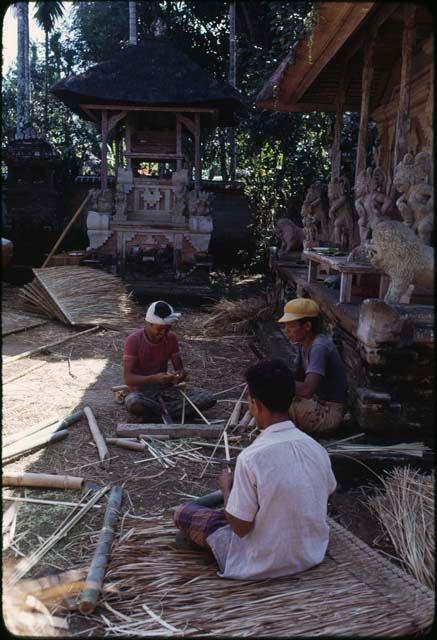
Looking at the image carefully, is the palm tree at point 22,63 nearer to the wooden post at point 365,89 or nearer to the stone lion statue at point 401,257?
the wooden post at point 365,89

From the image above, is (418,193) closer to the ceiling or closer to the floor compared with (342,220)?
closer to the ceiling

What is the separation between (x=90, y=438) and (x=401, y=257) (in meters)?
2.75

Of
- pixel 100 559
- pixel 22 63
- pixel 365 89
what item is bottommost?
pixel 100 559

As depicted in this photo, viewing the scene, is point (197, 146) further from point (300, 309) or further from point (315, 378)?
point (315, 378)

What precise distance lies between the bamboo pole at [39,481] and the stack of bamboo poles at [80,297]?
16.7 feet

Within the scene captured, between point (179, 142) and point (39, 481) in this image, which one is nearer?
point (39, 481)

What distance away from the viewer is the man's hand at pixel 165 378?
200 inches

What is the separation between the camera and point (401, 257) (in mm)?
4535

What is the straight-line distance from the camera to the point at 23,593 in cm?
254

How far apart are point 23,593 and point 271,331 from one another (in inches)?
237

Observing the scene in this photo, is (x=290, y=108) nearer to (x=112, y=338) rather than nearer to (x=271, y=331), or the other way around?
(x=271, y=331)

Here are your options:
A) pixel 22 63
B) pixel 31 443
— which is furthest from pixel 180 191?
pixel 31 443

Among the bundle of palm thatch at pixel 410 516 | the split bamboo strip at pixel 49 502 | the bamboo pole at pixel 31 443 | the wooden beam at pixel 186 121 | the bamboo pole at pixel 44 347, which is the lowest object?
the split bamboo strip at pixel 49 502

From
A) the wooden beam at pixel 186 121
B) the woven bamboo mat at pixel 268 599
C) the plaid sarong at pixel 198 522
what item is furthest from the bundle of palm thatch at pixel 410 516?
the wooden beam at pixel 186 121
